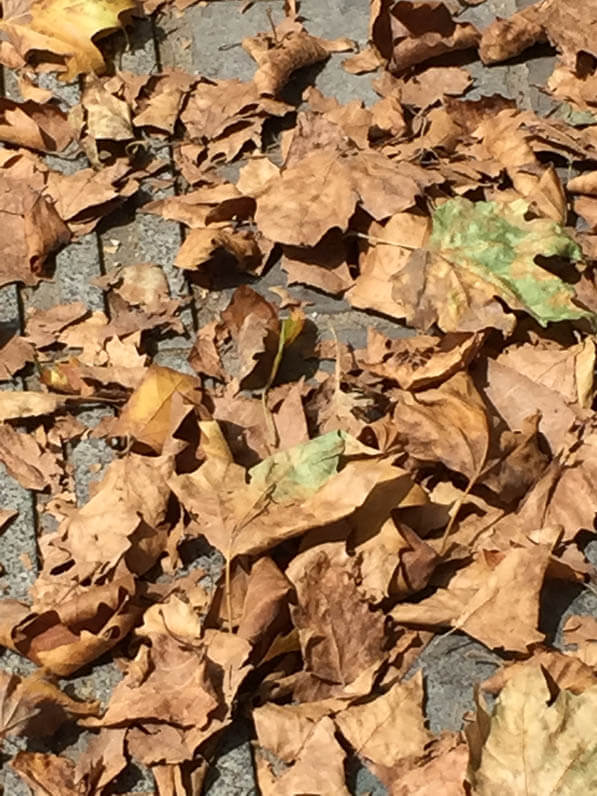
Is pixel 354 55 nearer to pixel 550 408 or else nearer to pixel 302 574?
pixel 550 408

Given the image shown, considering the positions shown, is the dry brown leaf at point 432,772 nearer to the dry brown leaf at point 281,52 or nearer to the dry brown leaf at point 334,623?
the dry brown leaf at point 334,623

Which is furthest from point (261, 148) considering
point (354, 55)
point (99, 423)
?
point (99, 423)

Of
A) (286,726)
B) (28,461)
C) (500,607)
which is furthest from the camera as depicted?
(28,461)

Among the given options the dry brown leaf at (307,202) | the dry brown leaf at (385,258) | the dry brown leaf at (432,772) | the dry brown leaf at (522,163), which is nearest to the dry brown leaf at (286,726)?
the dry brown leaf at (432,772)

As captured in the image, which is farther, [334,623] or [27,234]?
[27,234]

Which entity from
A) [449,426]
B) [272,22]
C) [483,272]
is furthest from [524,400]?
[272,22]

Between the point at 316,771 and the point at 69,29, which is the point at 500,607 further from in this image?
the point at 69,29
